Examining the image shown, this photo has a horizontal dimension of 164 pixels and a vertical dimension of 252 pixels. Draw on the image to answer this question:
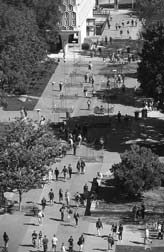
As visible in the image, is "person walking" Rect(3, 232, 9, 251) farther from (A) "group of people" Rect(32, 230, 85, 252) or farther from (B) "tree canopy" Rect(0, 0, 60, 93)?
(B) "tree canopy" Rect(0, 0, 60, 93)

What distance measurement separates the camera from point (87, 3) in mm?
134750

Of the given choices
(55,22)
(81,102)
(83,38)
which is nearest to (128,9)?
(83,38)

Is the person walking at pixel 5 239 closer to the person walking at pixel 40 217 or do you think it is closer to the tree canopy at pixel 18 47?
the person walking at pixel 40 217

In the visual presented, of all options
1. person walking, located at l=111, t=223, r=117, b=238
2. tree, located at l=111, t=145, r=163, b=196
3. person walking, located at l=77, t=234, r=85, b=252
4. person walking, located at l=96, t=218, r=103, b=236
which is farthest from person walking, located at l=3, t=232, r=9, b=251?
tree, located at l=111, t=145, r=163, b=196

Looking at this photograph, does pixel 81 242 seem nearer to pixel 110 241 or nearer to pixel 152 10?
pixel 110 241

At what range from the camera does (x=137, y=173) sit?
61188 mm

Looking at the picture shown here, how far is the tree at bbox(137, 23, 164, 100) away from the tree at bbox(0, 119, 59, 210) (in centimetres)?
1539

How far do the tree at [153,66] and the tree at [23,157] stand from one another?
15387 mm

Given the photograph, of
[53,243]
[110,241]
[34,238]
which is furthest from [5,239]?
[110,241]

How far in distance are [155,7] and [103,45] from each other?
36.1 ft

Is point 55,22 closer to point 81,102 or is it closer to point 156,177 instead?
point 81,102

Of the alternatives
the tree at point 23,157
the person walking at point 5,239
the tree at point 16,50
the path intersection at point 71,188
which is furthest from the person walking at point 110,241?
the tree at point 16,50

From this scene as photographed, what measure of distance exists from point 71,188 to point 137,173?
258 inches

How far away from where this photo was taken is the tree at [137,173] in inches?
2409
